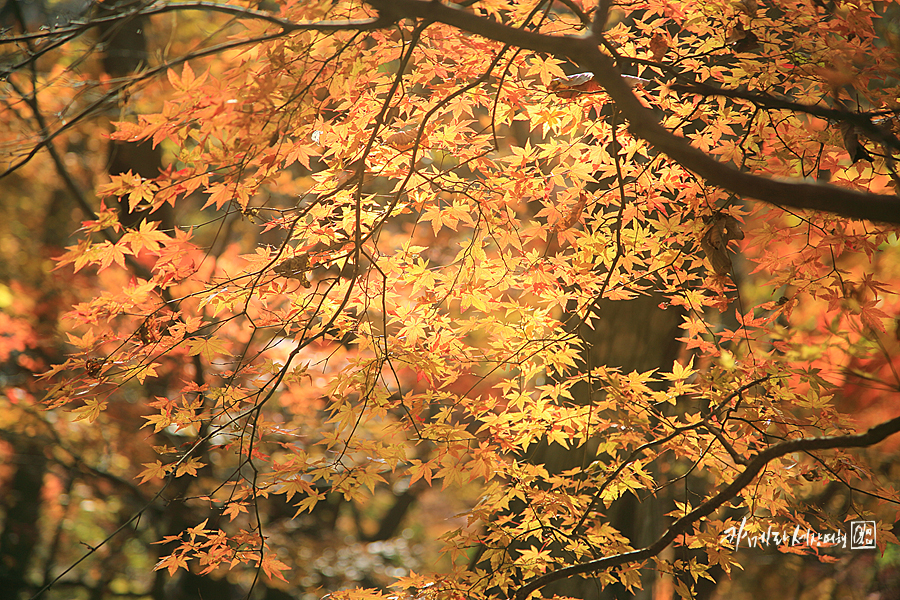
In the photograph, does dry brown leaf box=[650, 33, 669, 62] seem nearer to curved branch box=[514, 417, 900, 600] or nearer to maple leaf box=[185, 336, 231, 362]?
curved branch box=[514, 417, 900, 600]

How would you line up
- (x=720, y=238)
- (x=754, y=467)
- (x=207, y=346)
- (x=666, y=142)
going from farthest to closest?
(x=207, y=346) < (x=720, y=238) < (x=754, y=467) < (x=666, y=142)

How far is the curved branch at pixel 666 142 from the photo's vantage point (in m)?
0.93

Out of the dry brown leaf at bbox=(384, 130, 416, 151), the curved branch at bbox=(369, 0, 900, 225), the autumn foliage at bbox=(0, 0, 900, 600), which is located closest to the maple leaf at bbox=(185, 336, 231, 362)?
the autumn foliage at bbox=(0, 0, 900, 600)

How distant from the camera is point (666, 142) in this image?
1.12 m

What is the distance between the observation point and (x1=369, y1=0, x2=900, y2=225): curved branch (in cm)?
93

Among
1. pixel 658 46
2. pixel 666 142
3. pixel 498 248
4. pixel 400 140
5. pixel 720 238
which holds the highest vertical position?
pixel 658 46

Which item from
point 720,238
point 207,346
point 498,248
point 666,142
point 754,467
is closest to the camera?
point 666,142

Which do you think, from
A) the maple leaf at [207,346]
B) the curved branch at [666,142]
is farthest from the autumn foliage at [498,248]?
the curved branch at [666,142]

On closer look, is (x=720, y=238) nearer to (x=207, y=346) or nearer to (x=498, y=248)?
(x=498, y=248)

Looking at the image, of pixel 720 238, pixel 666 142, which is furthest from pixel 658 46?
pixel 666 142

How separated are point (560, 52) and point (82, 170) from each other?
942cm

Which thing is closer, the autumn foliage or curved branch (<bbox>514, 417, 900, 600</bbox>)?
curved branch (<bbox>514, 417, 900, 600</bbox>)

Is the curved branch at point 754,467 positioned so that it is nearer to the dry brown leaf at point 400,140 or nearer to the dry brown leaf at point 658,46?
the dry brown leaf at point 658,46

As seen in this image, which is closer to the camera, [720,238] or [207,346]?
[720,238]
